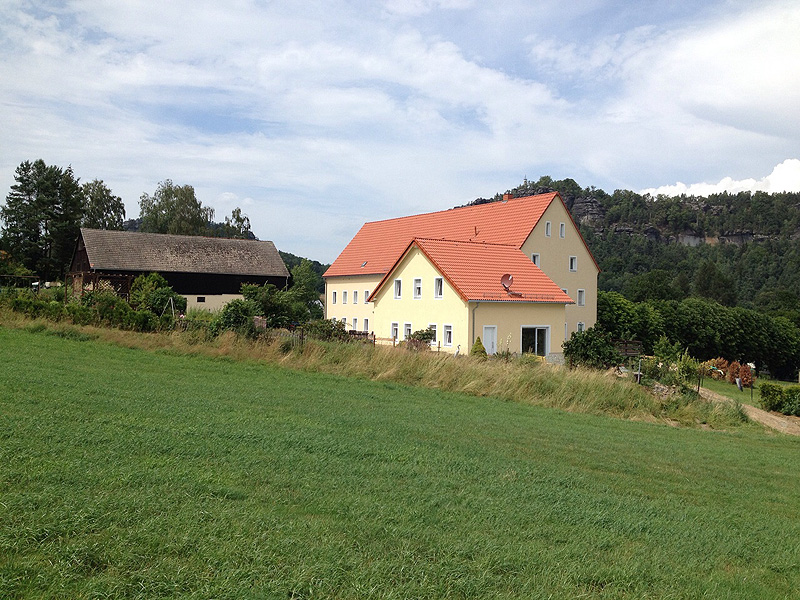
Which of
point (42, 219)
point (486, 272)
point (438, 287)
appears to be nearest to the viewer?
point (438, 287)

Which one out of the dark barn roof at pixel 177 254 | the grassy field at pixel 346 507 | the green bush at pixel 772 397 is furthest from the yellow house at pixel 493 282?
the grassy field at pixel 346 507

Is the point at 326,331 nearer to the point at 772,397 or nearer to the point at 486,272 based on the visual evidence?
the point at 486,272

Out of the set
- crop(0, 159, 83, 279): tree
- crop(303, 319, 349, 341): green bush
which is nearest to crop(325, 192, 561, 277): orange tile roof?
crop(303, 319, 349, 341): green bush

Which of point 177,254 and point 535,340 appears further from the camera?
point 177,254

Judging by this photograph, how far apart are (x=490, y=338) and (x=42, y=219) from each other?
51894 millimetres

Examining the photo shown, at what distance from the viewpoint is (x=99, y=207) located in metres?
72.6

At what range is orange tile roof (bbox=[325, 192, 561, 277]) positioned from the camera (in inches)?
1695

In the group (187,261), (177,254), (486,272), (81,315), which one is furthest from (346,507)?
(177,254)

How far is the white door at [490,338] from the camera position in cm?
3131

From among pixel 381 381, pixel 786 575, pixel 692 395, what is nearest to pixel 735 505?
pixel 786 575

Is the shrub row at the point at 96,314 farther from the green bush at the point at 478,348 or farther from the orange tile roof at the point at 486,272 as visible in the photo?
the orange tile roof at the point at 486,272

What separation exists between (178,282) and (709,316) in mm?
46572

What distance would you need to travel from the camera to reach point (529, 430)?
442 inches

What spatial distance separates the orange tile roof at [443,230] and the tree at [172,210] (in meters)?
26.7
